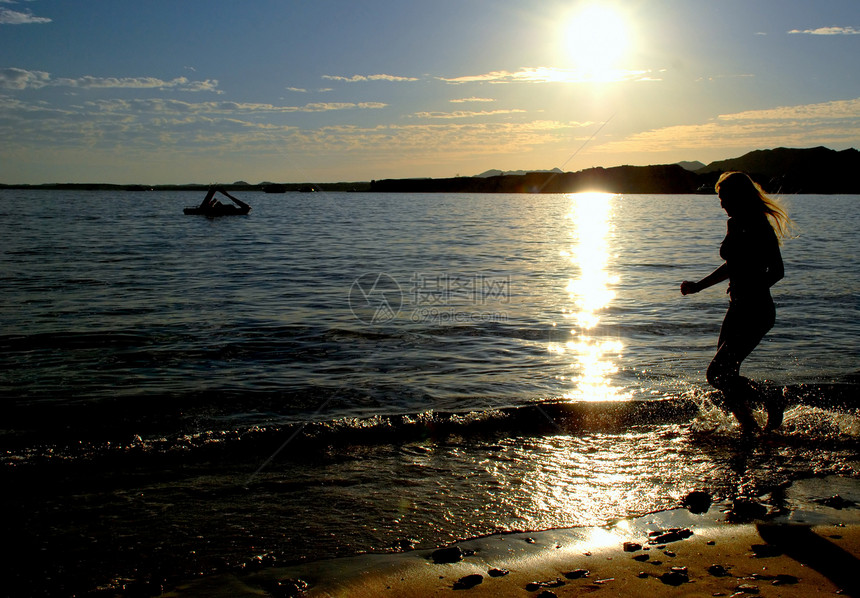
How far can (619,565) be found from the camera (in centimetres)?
383

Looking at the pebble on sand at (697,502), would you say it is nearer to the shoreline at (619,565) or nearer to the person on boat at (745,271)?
the shoreline at (619,565)

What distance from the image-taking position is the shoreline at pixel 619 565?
11.7 feet

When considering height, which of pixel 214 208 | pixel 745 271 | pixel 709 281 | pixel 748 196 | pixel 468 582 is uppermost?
pixel 214 208

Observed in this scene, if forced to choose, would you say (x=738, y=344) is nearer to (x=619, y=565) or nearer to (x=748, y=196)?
(x=748, y=196)

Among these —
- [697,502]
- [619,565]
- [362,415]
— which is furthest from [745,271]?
[362,415]

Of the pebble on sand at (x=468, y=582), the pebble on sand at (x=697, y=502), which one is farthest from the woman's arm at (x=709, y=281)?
the pebble on sand at (x=468, y=582)

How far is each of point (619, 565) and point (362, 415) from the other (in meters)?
3.99

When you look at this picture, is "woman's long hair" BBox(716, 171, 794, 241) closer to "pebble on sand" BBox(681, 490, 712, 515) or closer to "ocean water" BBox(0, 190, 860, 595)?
"ocean water" BBox(0, 190, 860, 595)

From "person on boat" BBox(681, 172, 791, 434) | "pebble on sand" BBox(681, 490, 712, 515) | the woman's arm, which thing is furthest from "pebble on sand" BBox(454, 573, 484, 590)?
the woman's arm

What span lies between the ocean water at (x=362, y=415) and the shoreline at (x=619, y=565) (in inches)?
8.8

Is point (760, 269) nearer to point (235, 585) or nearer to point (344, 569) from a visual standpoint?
point (344, 569)

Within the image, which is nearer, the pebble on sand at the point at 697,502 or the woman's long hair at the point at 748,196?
the pebble on sand at the point at 697,502

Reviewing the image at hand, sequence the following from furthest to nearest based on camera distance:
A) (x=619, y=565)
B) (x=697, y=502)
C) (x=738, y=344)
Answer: (x=738, y=344), (x=697, y=502), (x=619, y=565)

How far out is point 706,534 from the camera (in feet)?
13.9
